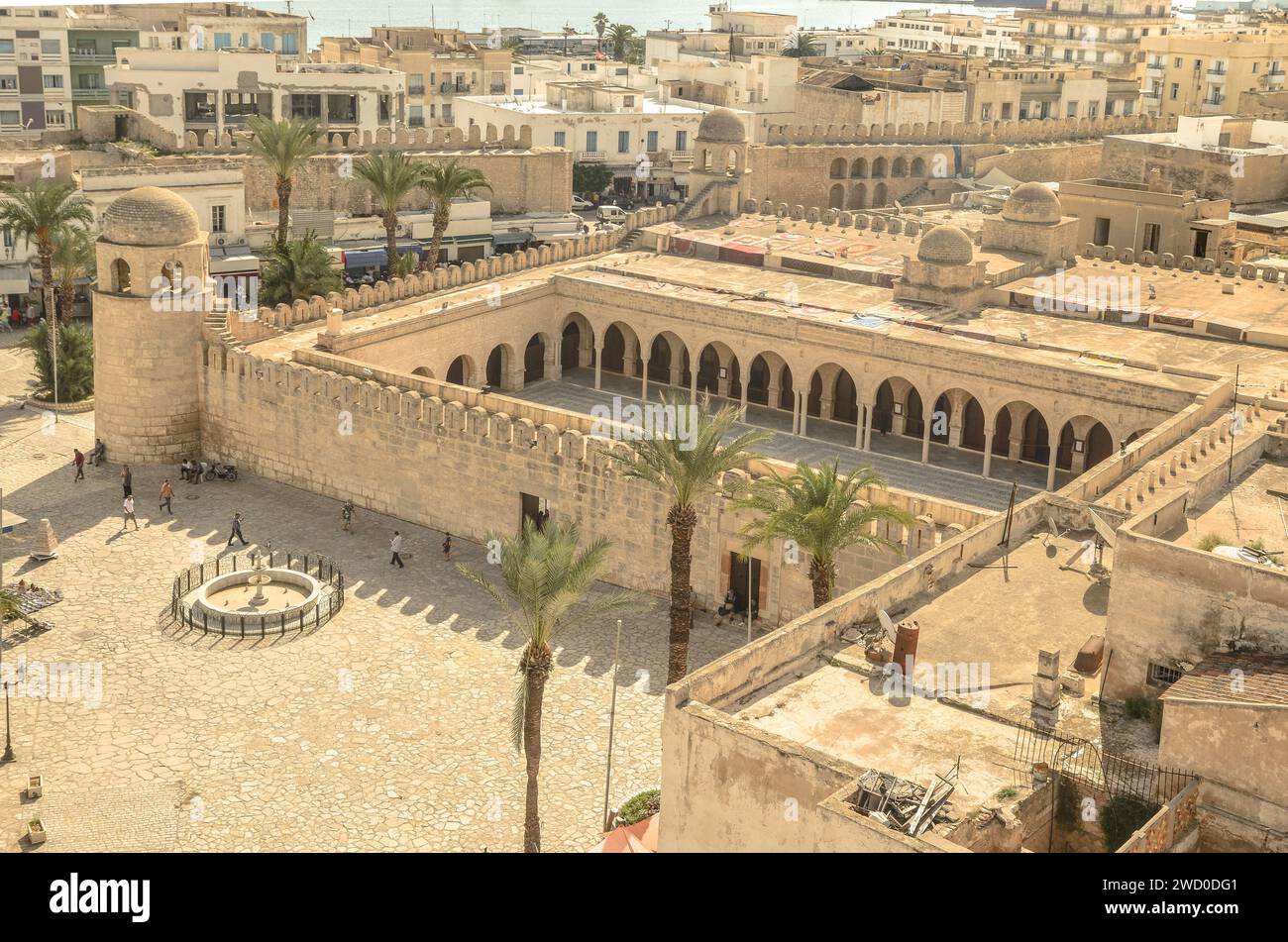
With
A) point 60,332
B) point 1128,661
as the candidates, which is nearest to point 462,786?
point 1128,661

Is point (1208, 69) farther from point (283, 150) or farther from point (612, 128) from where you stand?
point (283, 150)

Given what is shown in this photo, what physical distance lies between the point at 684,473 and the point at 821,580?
9.53 ft

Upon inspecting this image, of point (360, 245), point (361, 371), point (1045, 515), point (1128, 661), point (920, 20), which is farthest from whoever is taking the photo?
point (920, 20)

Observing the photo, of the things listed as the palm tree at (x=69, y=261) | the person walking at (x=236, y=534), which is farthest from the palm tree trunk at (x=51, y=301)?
the person walking at (x=236, y=534)

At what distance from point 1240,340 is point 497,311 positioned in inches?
814

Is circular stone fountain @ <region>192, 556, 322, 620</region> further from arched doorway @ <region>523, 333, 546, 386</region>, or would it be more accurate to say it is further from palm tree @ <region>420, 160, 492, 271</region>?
palm tree @ <region>420, 160, 492, 271</region>

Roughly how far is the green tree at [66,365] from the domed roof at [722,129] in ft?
77.2

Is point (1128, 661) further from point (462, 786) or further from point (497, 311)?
point (497, 311)

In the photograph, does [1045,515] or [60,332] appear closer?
[1045,515]

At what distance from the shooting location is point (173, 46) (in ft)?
236

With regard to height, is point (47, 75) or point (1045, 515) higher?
point (47, 75)

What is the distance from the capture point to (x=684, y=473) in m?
26.1

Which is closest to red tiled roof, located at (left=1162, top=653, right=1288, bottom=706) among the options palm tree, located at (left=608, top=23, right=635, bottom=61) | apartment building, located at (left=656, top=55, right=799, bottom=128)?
apartment building, located at (left=656, top=55, right=799, bottom=128)

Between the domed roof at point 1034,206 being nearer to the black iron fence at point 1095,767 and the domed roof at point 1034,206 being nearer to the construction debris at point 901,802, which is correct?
the black iron fence at point 1095,767
